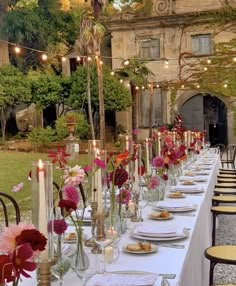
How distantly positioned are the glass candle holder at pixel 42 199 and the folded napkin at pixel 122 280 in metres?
0.19

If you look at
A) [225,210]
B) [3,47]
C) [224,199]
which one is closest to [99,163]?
[225,210]

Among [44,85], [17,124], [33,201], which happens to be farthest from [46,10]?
[33,201]

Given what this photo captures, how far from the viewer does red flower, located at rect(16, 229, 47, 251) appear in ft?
3.50

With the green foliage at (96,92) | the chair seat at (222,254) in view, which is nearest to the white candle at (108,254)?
the chair seat at (222,254)

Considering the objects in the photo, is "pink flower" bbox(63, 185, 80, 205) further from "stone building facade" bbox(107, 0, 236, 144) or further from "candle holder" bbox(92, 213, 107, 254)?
"stone building facade" bbox(107, 0, 236, 144)

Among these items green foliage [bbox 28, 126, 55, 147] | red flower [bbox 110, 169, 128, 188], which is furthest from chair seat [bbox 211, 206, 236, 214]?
green foliage [bbox 28, 126, 55, 147]

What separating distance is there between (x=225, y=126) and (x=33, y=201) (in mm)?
16926

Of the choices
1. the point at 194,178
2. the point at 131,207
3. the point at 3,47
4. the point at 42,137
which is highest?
the point at 3,47

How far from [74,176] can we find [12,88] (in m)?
14.7

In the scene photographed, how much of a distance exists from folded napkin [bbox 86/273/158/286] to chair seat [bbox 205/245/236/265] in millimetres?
1200

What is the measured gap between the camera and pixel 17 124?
19578mm

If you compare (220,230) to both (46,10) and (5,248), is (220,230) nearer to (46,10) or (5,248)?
(5,248)

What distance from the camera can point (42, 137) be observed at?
53.5 ft

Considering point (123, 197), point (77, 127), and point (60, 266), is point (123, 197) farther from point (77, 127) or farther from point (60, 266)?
point (77, 127)
